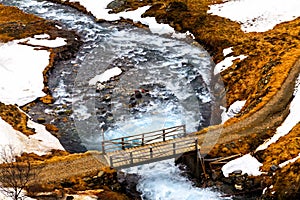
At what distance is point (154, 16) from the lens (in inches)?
1725

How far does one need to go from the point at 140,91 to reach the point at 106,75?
14.3ft

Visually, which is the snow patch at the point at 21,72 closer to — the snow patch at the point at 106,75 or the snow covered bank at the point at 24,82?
the snow covered bank at the point at 24,82

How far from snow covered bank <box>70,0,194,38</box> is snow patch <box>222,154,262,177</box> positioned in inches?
800

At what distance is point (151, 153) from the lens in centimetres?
2169

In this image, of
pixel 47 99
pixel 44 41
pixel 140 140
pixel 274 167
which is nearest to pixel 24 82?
pixel 47 99

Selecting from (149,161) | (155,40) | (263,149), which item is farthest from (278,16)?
(149,161)

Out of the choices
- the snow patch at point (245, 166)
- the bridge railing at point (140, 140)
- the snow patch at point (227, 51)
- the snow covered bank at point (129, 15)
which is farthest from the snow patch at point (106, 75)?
the snow patch at point (245, 166)

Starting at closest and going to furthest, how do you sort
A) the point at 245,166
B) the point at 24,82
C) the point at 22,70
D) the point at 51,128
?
the point at 245,166, the point at 51,128, the point at 24,82, the point at 22,70

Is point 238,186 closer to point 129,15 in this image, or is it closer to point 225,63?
point 225,63

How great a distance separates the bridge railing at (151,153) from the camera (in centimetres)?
2152

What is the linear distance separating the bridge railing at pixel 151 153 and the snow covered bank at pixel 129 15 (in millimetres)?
19347

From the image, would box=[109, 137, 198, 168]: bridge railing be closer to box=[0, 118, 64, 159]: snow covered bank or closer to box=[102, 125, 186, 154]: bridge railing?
box=[102, 125, 186, 154]: bridge railing

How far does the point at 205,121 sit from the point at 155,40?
49.0 feet

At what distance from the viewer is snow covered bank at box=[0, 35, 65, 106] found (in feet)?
104
